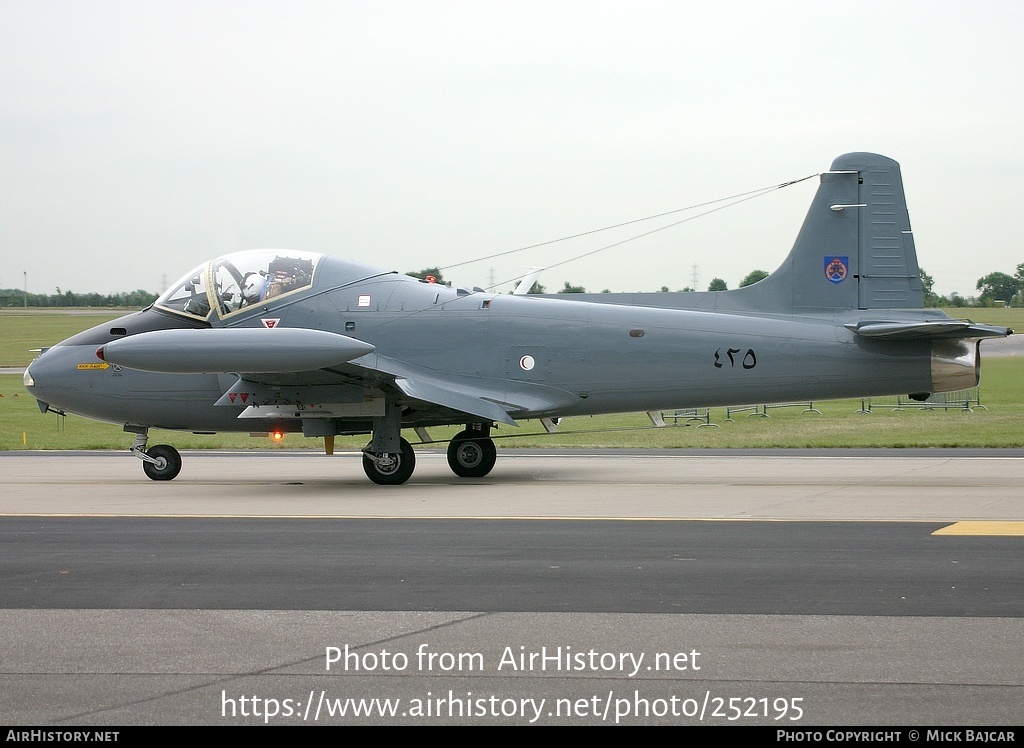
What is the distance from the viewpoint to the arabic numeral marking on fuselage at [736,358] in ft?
53.3

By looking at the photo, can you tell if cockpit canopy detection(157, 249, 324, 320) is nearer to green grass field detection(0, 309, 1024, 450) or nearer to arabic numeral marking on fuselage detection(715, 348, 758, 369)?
green grass field detection(0, 309, 1024, 450)

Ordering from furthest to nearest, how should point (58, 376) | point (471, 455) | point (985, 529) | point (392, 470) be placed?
point (58, 376) < point (471, 455) < point (392, 470) < point (985, 529)

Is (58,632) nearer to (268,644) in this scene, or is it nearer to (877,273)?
(268,644)

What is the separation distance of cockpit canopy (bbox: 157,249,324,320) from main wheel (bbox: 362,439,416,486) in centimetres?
305

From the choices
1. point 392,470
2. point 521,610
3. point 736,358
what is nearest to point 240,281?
point 392,470

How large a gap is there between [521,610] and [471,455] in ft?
34.4

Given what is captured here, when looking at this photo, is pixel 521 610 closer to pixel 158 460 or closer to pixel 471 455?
pixel 471 455

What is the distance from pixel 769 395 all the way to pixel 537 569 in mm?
8418

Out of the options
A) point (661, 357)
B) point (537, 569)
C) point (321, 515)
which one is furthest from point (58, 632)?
point (661, 357)

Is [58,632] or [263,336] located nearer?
[58,632]

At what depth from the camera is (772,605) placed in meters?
7.36

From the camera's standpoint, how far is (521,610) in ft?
24.0

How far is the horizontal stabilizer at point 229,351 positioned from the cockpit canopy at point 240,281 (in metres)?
2.40

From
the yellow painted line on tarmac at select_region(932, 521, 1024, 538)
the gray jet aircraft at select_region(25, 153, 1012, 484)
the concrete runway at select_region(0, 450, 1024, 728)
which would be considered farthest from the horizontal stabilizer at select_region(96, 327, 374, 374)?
the yellow painted line on tarmac at select_region(932, 521, 1024, 538)
